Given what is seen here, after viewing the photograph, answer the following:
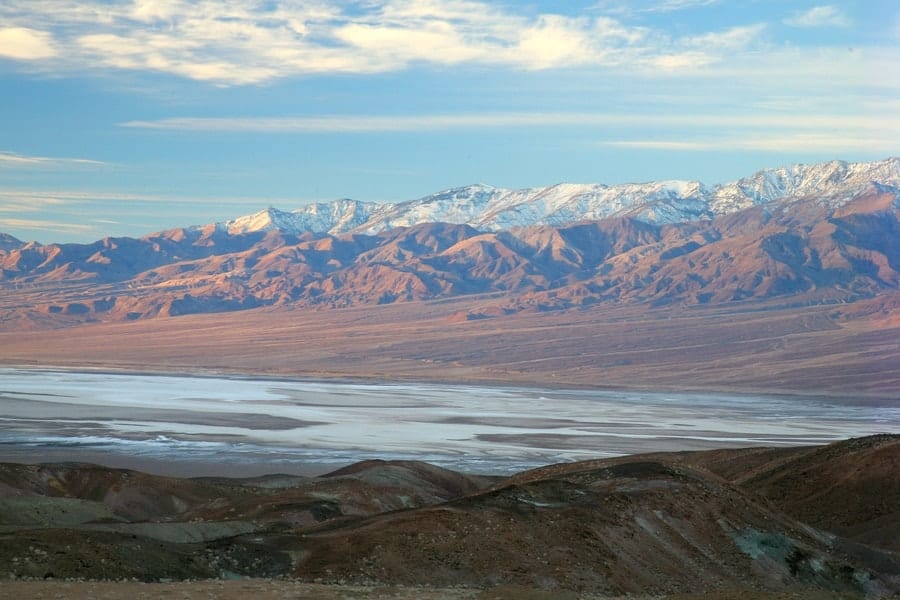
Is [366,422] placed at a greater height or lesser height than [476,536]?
lesser

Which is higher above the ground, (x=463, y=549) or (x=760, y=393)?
(x=463, y=549)

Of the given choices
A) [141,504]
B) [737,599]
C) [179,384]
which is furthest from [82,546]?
[179,384]

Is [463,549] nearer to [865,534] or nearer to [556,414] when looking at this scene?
[865,534]

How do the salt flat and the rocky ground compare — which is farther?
the salt flat

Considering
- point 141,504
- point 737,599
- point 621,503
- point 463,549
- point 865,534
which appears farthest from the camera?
point 141,504

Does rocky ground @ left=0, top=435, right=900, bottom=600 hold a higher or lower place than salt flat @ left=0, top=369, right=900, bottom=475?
higher
